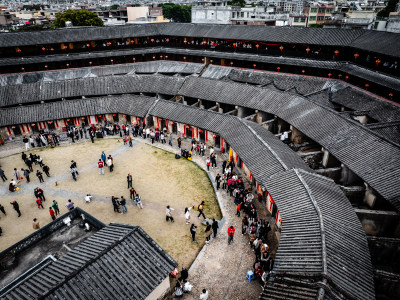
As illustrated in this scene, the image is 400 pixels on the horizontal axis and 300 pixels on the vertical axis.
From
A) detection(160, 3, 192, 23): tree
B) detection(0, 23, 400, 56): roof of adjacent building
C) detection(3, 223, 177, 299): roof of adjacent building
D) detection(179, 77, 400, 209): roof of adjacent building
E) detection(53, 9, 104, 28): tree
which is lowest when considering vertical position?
detection(3, 223, 177, 299): roof of adjacent building

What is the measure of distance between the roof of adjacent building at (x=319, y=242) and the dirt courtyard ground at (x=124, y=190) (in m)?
6.83

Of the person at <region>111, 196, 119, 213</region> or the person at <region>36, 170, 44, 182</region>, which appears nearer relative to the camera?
the person at <region>111, 196, 119, 213</region>

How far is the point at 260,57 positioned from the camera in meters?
43.3

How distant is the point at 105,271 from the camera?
45.4 feet

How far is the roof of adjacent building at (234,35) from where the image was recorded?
34644 millimetres

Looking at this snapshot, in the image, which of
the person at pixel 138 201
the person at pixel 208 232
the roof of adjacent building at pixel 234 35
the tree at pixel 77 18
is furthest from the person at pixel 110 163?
the tree at pixel 77 18

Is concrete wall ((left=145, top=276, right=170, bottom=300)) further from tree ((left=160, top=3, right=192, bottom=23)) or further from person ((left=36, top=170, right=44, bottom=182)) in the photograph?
tree ((left=160, top=3, right=192, bottom=23))

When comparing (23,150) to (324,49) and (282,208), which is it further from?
Answer: (324,49)

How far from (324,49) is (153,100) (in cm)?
2404

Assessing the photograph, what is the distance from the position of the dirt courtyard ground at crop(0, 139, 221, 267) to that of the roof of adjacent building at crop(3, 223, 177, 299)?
16.9ft

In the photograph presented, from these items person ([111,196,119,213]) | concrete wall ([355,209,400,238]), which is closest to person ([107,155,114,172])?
person ([111,196,119,213])

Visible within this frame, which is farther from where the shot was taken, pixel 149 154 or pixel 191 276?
pixel 149 154

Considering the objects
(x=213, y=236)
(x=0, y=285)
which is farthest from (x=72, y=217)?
(x=213, y=236)

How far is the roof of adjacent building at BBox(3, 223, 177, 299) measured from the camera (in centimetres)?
1288
